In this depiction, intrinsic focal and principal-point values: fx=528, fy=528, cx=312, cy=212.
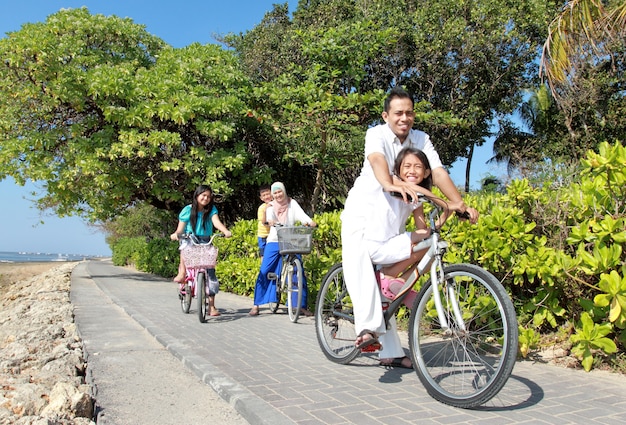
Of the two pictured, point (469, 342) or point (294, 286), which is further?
point (294, 286)

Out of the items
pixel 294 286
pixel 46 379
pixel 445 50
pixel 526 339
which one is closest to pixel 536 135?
pixel 445 50

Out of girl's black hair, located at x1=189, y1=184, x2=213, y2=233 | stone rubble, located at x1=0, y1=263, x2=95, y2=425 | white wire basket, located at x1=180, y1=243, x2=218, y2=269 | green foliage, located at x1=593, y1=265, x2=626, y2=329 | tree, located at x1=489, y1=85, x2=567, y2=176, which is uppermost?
tree, located at x1=489, y1=85, x2=567, y2=176

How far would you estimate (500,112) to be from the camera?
26016 millimetres

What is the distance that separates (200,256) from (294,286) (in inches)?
56.2

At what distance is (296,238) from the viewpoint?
7.28 metres

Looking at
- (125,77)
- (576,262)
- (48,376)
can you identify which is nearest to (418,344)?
(576,262)

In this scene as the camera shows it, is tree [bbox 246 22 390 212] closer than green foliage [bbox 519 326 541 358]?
No

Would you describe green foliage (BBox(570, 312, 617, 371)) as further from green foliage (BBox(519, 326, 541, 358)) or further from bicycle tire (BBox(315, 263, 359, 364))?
bicycle tire (BBox(315, 263, 359, 364))

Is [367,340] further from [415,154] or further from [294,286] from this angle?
[294,286]

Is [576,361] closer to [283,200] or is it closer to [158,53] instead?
[283,200]

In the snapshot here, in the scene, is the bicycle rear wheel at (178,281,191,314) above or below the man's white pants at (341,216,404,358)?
below

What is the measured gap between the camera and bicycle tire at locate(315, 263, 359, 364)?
4766 millimetres

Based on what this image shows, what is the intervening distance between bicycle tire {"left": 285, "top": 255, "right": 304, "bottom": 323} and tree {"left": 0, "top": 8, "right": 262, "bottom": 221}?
771 cm

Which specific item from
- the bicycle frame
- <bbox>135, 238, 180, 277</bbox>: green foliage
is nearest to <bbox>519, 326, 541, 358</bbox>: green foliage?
the bicycle frame
